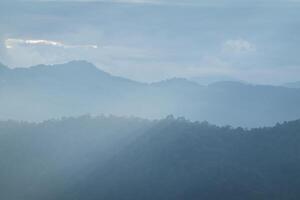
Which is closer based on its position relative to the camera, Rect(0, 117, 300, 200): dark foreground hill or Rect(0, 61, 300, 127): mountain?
Rect(0, 117, 300, 200): dark foreground hill

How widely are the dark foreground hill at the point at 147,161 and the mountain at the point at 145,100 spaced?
76.6 meters

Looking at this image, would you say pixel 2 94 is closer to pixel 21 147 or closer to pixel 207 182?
pixel 21 147

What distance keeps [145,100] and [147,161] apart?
102082 millimetres

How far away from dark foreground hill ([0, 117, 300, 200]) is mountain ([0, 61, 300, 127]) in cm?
7657

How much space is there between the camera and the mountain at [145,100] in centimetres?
17262

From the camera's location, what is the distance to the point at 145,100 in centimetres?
17975

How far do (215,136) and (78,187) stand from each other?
1453cm

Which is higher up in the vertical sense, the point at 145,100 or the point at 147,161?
the point at 145,100

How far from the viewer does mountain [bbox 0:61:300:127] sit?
566 ft

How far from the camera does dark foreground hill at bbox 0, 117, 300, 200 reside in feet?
237

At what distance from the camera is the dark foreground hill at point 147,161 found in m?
72.2

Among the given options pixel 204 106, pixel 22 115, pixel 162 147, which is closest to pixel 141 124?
pixel 162 147

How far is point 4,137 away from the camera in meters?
89.1

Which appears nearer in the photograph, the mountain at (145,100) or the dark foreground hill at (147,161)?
the dark foreground hill at (147,161)
